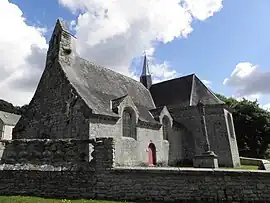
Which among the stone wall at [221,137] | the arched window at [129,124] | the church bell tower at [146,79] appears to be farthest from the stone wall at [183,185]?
the church bell tower at [146,79]

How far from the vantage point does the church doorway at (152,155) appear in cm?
1791

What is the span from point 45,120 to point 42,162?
8.45m

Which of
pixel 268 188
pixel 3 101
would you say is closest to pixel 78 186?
pixel 268 188

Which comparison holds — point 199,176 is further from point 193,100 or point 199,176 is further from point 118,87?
point 193,100

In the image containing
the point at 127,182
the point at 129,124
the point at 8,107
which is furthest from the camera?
the point at 8,107

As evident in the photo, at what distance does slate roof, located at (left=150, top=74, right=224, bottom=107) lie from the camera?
23.3m

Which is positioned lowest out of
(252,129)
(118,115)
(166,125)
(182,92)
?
(118,115)

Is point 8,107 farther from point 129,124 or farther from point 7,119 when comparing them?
point 129,124

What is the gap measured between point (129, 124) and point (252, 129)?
2606cm

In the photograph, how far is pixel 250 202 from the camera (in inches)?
276

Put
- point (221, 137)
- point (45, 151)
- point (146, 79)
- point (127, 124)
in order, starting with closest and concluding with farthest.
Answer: point (45, 151) → point (127, 124) → point (221, 137) → point (146, 79)

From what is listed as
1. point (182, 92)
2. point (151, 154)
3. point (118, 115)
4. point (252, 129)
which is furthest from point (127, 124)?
point (252, 129)

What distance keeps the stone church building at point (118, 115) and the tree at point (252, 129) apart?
14067 millimetres

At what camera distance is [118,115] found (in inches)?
615
